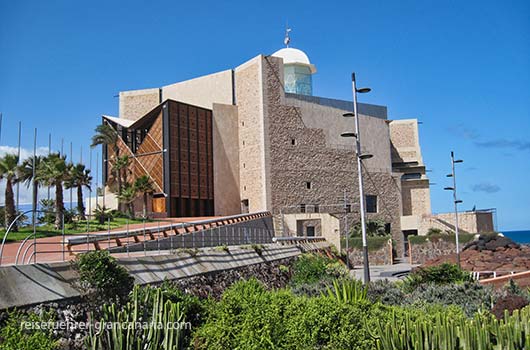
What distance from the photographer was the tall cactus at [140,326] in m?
8.92

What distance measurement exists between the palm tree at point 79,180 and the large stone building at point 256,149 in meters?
6.39

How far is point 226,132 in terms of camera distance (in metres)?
45.0

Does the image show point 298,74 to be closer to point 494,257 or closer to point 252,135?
point 252,135

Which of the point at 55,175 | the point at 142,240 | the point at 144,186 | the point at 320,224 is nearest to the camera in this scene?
the point at 142,240


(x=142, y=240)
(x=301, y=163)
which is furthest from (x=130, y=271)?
(x=301, y=163)

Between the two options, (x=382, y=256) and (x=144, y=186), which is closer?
(x=144, y=186)

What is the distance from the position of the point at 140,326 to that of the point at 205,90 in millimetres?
40487

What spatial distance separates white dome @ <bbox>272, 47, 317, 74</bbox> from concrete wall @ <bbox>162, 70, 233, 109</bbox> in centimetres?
752

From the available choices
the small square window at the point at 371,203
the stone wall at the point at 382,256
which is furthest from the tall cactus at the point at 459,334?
the small square window at the point at 371,203

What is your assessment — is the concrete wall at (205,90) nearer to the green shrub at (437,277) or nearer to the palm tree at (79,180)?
the palm tree at (79,180)

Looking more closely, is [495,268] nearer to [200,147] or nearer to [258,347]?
[258,347]

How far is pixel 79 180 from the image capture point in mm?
34844

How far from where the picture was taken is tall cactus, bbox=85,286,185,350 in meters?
8.92

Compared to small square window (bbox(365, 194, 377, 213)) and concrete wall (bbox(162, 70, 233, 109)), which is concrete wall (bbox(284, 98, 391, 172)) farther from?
concrete wall (bbox(162, 70, 233, 109))
